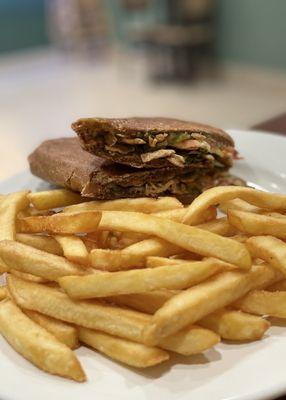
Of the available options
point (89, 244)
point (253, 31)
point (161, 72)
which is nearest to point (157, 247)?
point (89, 244)

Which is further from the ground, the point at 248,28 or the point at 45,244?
the point at 45,244

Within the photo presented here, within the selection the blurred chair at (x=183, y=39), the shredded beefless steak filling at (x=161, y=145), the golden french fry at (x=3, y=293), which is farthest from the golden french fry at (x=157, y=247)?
the blurred chair at (x=183, y=39)

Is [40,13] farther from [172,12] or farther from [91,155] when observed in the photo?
[91,155]

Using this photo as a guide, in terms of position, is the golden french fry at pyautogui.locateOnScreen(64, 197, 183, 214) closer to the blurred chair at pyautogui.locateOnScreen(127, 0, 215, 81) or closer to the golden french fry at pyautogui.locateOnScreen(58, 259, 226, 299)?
the golden french fry at pyautogui.locateOnScreen(58, 259, 226, 299)

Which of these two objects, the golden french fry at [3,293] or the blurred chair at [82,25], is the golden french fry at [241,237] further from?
the blurred chair at [82,25]

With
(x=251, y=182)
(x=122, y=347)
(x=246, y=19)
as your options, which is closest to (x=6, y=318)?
(x=122, y=347)

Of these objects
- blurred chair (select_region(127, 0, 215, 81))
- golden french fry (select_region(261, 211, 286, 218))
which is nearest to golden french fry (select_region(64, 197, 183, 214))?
golden french fry (select_region(261, 211, 286, 218))

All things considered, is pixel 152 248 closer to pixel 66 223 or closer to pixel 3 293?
pixel 66 223
